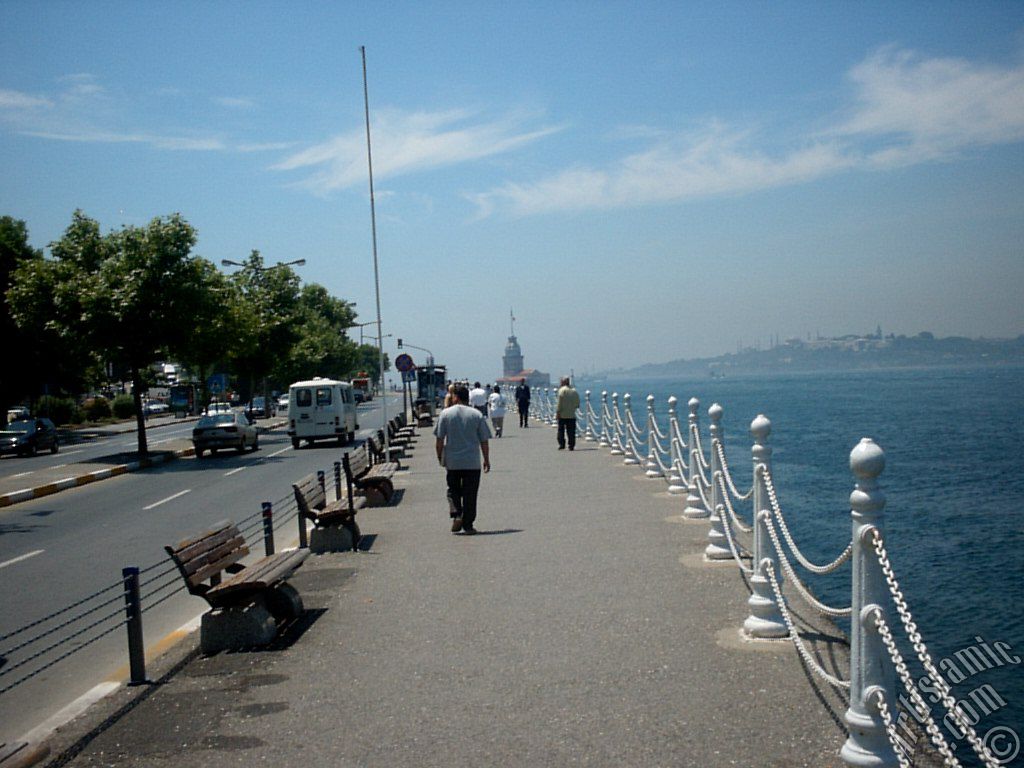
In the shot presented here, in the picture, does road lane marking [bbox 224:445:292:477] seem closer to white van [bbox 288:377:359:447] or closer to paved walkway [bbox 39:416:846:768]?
white van [bbox 288:377:359:447]

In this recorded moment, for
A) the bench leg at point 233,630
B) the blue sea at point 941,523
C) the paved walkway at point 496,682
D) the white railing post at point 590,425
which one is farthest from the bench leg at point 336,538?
the white railing post at point 590,425

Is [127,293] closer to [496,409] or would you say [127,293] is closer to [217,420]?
[217,420]

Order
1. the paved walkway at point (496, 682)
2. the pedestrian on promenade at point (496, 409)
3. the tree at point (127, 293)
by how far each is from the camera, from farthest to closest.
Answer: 1. the tree at point (127, 293)
2. the pedestrian on promenade at point (496, 409)
3. the paved walkway at point (496, 682)

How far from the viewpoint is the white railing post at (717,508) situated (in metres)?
8.89

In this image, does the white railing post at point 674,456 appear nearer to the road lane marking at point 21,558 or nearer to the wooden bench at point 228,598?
the wooden bench at point 228,598

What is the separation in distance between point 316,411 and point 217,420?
3.53m

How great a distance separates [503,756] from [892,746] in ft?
5.64

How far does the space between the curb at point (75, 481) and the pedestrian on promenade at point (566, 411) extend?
11997mm

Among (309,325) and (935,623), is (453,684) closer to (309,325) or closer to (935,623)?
(935,623)

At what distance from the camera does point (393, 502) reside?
15.1 meters

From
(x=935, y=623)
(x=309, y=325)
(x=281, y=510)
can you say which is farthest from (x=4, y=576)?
(x=309, y=325)

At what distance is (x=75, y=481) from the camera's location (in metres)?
24.1

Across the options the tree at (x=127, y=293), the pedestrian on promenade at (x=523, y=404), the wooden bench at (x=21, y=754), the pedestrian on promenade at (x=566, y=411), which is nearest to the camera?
the wooden bench at (x=21, y=754)

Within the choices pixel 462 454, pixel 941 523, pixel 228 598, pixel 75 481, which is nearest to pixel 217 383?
pixel 75 481
